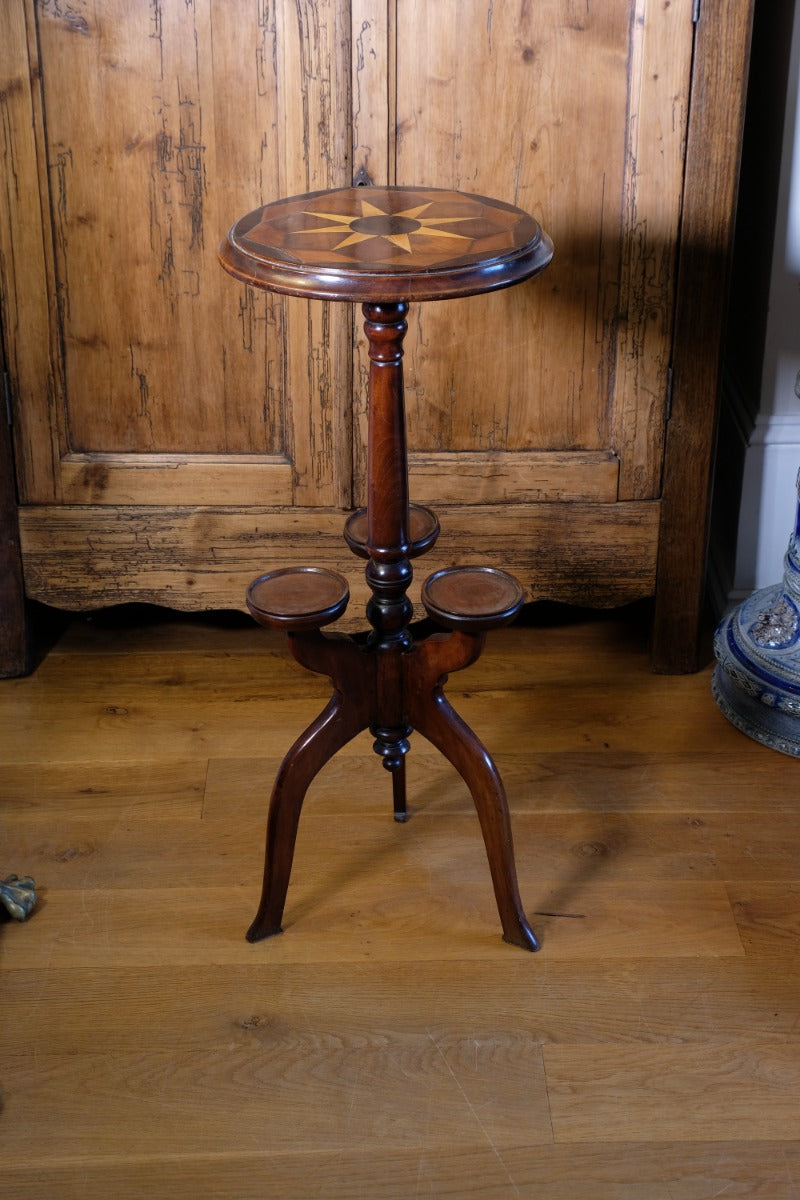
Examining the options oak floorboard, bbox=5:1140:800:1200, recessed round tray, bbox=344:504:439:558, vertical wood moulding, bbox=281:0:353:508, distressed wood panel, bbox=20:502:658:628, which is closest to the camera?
oak floorboard, bbox=5:1140:800:1200

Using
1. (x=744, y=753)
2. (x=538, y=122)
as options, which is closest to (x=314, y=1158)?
(x=744, y=753)

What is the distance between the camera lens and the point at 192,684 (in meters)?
2.56

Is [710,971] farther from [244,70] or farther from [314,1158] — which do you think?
[244,70]

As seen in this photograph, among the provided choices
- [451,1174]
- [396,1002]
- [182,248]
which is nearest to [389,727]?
[396,1002]

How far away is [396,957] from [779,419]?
1320 millimetres

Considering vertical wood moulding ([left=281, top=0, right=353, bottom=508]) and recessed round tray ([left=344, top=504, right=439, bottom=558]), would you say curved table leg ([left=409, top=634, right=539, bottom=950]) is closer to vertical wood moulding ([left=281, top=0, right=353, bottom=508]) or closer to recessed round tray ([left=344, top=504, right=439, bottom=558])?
recessed round tray ([left=344, top=504, right=439, bottom=558])

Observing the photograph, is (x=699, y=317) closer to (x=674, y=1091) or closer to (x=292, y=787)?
(x=292, y=787)

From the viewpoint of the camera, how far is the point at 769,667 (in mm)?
2346

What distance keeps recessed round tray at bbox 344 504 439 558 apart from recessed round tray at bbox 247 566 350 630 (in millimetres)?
67

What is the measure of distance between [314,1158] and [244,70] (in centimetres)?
160

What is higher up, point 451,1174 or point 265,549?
point 265,549

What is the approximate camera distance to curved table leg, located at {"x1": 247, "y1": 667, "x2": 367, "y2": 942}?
6.13 feet

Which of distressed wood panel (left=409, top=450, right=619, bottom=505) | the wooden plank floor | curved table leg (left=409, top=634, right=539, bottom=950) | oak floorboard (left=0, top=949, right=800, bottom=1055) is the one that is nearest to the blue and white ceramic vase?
the wooden plank floor

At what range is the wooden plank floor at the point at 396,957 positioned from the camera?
1.62m
